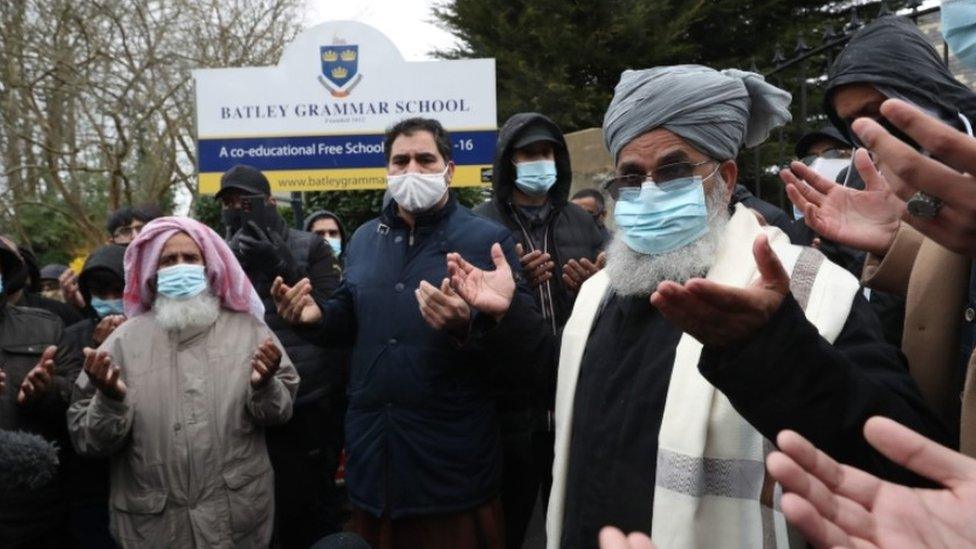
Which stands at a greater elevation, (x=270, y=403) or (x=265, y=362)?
(x=265, y=362)

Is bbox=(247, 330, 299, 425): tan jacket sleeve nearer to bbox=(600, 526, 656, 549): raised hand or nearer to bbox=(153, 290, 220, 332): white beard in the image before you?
bbox=(153, 290, 220, 332): white beard

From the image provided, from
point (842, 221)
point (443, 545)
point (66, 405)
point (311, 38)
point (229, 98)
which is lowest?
point (443, 545)

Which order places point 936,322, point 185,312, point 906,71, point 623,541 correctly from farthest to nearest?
point 185,312 → point 906,71 → point 936,322 → point 623,541

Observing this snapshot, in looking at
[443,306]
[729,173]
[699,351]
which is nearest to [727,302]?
[699,351]

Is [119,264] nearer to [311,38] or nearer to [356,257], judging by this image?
[356,257]

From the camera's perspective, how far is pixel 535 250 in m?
3.92

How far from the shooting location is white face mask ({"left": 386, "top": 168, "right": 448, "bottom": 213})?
3471 millimetres

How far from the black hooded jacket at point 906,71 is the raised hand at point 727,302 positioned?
1.15m

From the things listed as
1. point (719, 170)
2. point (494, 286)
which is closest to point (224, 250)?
point (494, 286)

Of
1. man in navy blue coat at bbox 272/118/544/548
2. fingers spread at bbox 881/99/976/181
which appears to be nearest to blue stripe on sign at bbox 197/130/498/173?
man in navy blue coat at bbox 272/118/544/548

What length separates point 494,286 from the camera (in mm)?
2787

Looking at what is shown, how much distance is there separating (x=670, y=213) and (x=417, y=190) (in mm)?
1509

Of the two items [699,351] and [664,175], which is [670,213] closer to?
[664,175]

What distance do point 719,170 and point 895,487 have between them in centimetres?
132
